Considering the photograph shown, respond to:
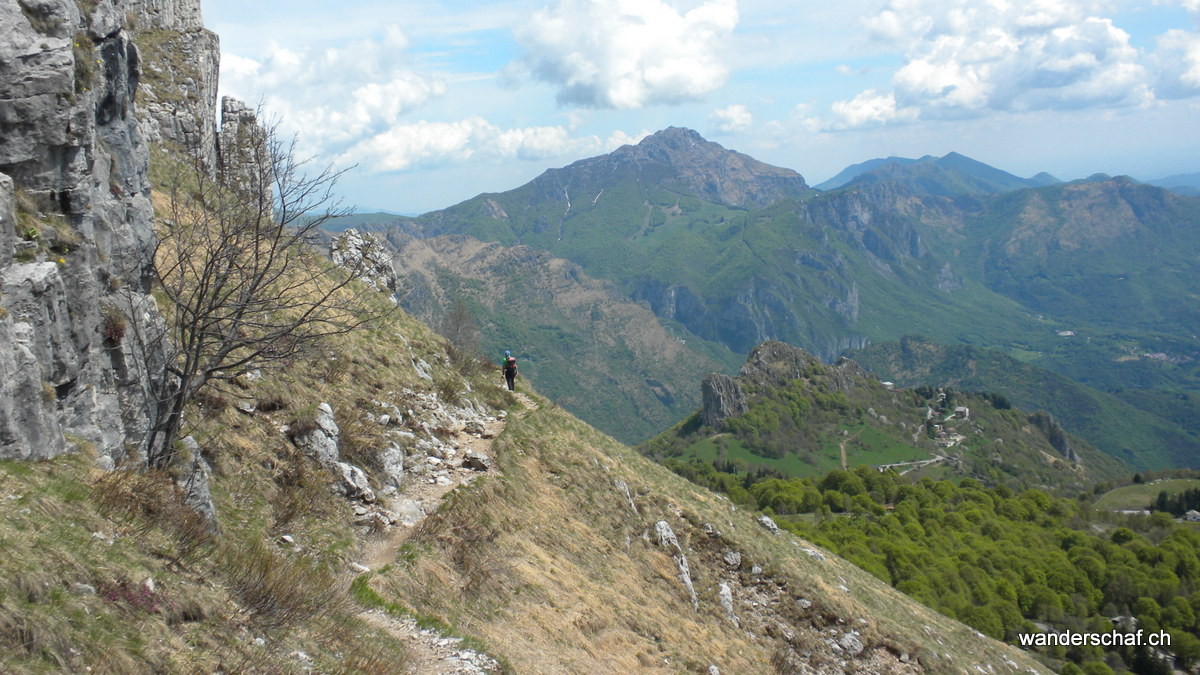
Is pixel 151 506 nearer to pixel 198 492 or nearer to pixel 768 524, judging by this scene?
pixel 198 492

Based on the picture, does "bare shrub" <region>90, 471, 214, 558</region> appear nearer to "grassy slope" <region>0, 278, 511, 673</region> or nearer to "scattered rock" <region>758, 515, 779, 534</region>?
"grassy slope" <region>0, 278, 511, 673</region>

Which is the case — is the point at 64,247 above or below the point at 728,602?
above

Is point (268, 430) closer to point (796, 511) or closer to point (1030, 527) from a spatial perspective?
point (796, 511)

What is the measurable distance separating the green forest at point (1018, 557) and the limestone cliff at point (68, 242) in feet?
236

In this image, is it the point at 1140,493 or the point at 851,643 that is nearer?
the point at 851,643

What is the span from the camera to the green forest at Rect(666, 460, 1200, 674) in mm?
75125

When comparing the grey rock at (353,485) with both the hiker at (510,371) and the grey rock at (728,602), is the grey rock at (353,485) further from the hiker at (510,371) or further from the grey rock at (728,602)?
the hiker at (510,371)

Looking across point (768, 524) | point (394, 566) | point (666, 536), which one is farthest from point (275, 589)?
point (768, 524)

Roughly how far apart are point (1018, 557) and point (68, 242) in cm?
11083

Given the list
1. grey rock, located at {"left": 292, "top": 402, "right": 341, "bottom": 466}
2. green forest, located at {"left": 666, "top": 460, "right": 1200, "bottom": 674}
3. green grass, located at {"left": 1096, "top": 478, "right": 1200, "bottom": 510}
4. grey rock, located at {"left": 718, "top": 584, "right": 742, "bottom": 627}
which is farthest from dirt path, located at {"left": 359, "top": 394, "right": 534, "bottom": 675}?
green grass, located at {"left": 1096, "top": 478, "right": 1200, "bottom": 510}

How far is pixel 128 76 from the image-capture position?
13.9m

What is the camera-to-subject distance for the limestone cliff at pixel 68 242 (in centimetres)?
916

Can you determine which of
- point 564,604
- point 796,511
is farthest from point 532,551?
point 796,511

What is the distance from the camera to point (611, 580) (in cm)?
1922
